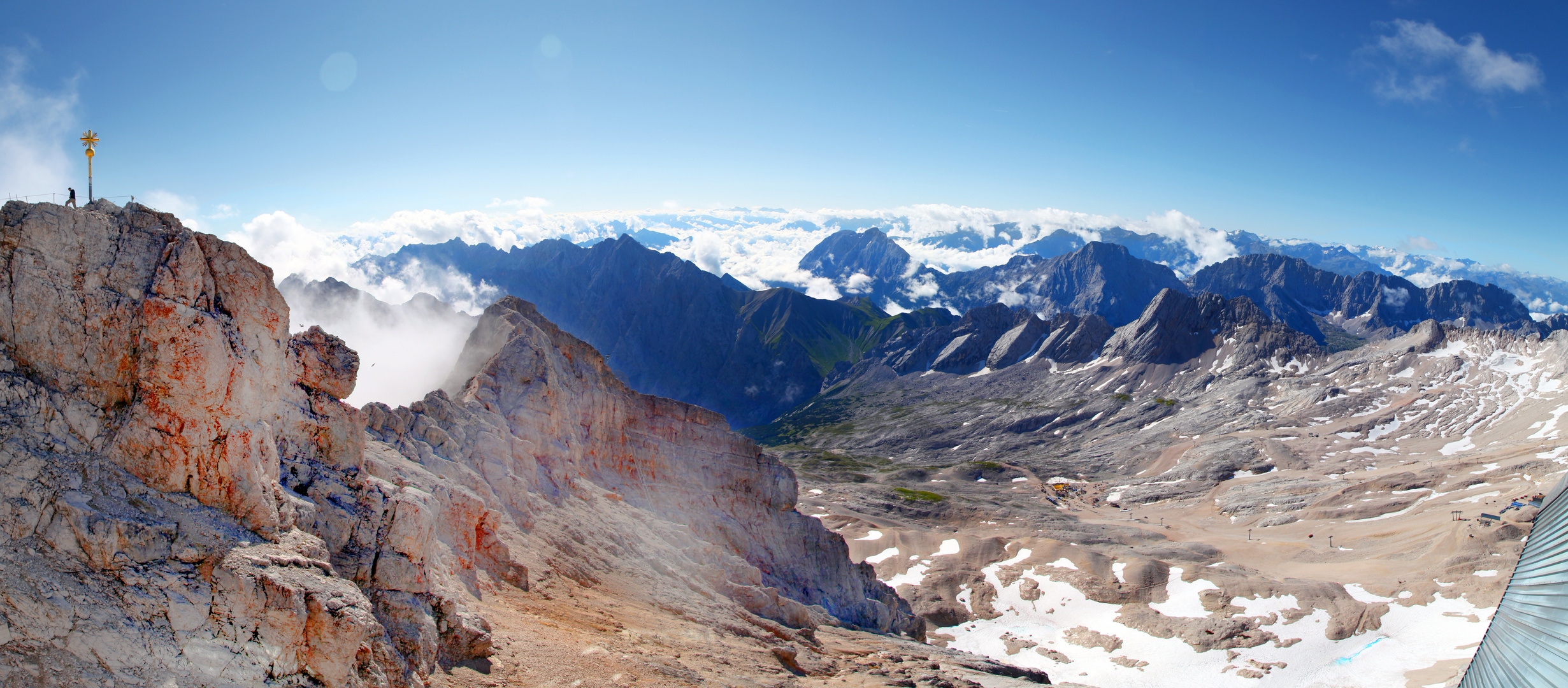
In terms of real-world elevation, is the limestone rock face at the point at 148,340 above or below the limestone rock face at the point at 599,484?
above

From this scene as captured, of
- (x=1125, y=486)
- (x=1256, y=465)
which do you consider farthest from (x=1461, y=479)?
(x=1125, y=486)

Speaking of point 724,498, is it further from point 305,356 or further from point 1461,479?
point 1461,479

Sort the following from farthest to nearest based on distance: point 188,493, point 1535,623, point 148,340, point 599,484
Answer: point 599,484 → point 1535,623 → point 148,340 → point 188,493

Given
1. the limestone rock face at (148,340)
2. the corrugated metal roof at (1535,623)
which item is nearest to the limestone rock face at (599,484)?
the limestone rock face at (148,340)

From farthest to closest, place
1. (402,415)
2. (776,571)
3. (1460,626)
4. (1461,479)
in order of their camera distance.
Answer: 1. (1461,479)
2. (1460,626)
3. (776,571)
4. (402,415)

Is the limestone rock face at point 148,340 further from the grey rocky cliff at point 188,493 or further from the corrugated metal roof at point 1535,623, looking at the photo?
the corrugated metal roof at point 1535,623

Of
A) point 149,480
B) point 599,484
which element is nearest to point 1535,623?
point 599,484

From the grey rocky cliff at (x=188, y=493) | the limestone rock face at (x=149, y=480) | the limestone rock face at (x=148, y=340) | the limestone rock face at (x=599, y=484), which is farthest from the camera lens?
the limestone rock face at (x=599, y=484)

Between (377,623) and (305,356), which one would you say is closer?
(377,623)

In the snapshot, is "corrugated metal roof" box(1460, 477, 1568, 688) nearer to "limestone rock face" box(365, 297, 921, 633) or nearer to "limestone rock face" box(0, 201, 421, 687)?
"limestone rock face" box(365, 297, 921, 633)

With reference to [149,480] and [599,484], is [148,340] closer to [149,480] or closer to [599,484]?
[149,480]

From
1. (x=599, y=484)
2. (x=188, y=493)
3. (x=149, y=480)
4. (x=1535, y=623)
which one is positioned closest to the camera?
(x=149, y=480)
